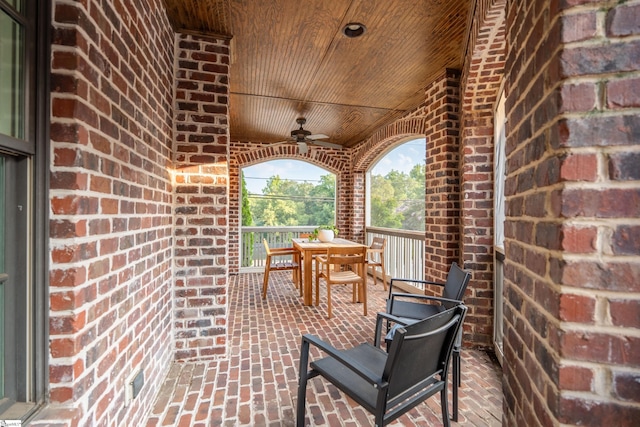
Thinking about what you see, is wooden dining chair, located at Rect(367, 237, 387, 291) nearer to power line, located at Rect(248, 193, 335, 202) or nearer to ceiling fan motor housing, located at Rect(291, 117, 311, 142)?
power line, located at Rect(248, 193, 335, 202)

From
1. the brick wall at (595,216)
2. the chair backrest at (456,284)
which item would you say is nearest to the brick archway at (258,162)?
the chair backrest at (456,284)

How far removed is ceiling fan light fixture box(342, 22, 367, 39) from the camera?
224 centimetres

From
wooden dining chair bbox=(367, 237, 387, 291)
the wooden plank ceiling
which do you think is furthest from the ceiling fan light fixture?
wooden dining chair bbox=(367, 237, 387, 291)

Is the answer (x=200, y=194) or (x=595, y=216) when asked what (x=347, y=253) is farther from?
(x=595, y=216)

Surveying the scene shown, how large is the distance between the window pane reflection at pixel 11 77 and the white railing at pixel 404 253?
4.32 meters

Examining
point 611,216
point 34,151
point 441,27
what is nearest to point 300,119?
point 441,27

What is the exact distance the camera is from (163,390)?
1.98 m

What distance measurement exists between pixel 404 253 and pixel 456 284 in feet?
8.97

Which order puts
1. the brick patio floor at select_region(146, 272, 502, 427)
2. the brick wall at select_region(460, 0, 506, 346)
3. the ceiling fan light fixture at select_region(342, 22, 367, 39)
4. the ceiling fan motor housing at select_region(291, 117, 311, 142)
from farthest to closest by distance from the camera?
the ceiling fan motor housing at select_region(291, 117, 311, 142) < the brick wall at select_region(460, 0, 506, 346) < the ceiling fan light fixture at select_region(342, 22, 367, 39) < the brick patio floor at select_region(146, 272, 502, 427)

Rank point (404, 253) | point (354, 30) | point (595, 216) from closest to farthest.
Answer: point (595, 216), point (354, 30), point (404, 253)

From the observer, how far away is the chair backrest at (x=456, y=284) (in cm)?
199

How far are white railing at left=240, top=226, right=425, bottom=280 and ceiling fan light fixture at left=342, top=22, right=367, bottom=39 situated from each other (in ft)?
9.77

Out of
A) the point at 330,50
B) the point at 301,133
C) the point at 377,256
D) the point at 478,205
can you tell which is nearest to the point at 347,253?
the point at 478,205

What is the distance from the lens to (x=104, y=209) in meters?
1.22
